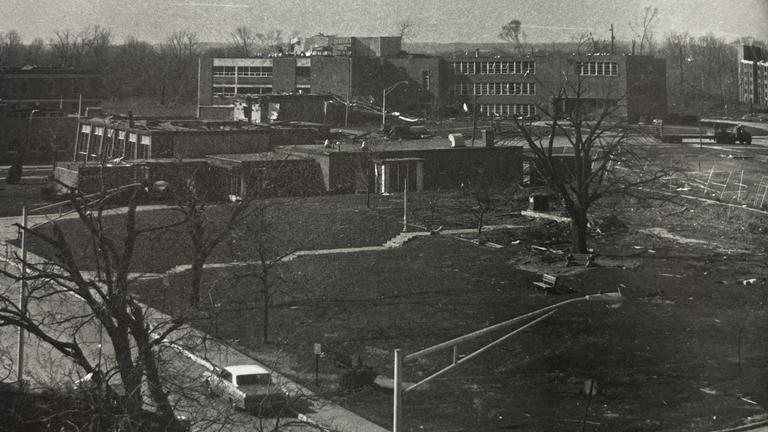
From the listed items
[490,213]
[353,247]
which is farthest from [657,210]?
[353,247]

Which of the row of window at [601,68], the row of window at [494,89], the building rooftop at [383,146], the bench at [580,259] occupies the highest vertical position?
the row of window at [601,68]

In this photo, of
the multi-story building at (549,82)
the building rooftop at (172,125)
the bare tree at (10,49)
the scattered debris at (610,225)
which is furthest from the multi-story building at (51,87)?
the scattered debris at (610,225)

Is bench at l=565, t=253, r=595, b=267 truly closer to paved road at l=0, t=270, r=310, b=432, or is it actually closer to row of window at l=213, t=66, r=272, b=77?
paved road at l=0, t=270, r=310, b=432

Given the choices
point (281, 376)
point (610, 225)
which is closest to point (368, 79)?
point (610, 225)

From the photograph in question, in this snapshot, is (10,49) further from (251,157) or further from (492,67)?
(492,67)

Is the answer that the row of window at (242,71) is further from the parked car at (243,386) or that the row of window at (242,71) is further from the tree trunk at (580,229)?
the parked car at (243,386)

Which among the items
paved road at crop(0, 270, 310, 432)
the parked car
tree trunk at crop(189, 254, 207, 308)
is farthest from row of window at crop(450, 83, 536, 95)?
the parked car
